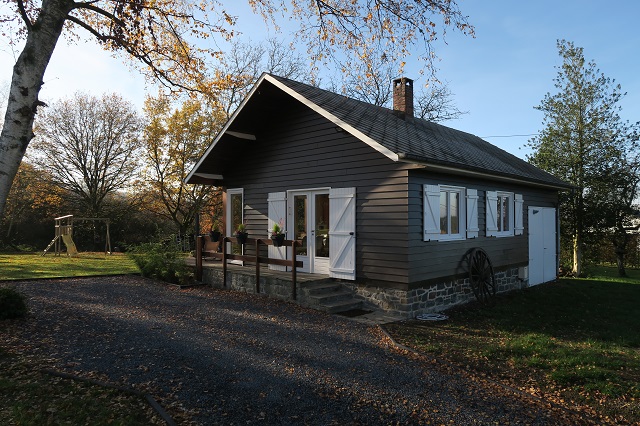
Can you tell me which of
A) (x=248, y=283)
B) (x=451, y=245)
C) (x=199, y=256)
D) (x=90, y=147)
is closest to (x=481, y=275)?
(x=451, y=245)

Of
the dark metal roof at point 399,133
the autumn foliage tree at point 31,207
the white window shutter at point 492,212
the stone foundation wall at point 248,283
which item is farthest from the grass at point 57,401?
the autumn foliage tree at point 31,207

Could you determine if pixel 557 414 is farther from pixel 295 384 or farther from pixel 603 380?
pixel 295 384

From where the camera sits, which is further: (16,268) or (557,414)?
(16,268)

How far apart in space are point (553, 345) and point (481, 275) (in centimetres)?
345

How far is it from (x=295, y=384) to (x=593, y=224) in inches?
626

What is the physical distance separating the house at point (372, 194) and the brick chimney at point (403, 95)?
0.13 ft

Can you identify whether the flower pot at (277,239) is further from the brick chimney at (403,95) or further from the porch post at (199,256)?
the brick chimney at (403,95)

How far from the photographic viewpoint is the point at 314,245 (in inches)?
381

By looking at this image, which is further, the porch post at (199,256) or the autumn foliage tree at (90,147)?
the autumn foliage tree at (90,147)

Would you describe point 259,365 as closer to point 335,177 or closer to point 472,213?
point 335,177

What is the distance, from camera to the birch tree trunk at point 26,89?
4609mm

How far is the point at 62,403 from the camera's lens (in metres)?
3.72

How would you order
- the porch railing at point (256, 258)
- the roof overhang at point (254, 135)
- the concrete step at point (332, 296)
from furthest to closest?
the porch railing at point (256, 258) < the concrete step at point (332, 296) < the roof overhang at point (254, 135)

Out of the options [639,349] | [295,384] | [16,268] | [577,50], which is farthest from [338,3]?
[577,50]
